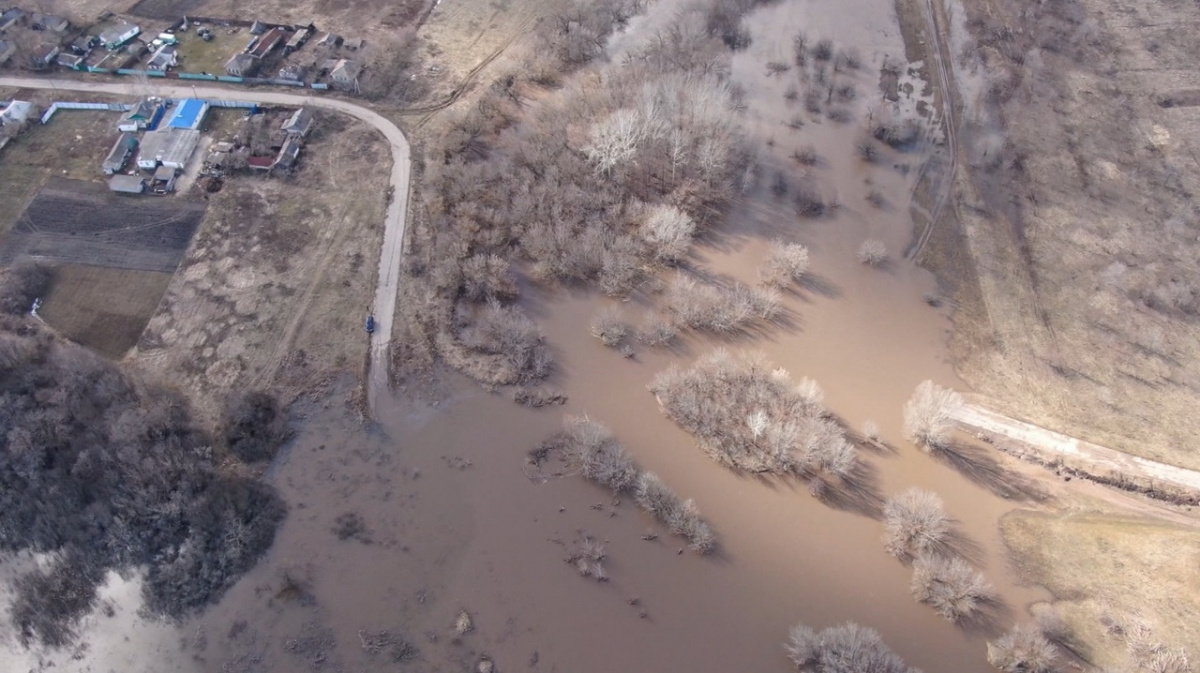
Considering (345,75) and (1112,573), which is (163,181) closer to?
(345,75)

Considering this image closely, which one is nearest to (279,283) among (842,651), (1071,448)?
(842,651)

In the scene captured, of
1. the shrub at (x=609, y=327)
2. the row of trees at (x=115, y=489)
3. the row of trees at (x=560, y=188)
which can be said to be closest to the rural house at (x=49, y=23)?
the row of trees at (x=560, y=188)

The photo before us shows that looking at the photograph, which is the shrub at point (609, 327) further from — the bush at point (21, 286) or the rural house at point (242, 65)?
the rural house at point (242, 65)

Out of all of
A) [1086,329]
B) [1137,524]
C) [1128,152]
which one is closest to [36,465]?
[1137,524]

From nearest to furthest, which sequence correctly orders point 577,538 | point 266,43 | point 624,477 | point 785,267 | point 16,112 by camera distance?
point 577,538, point 624,477, point 785,267, point 16,112, point 266,43

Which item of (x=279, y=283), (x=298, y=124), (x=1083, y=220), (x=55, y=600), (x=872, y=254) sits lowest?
(x=55, y=600)

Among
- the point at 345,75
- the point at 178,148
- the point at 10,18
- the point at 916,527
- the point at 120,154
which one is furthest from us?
the point at 10,18

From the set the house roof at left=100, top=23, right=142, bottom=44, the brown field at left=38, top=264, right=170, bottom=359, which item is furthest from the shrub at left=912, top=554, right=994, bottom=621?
the house roof at left=100, top=23, right=142, bottom=44

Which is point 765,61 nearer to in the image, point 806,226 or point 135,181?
point 806,226
